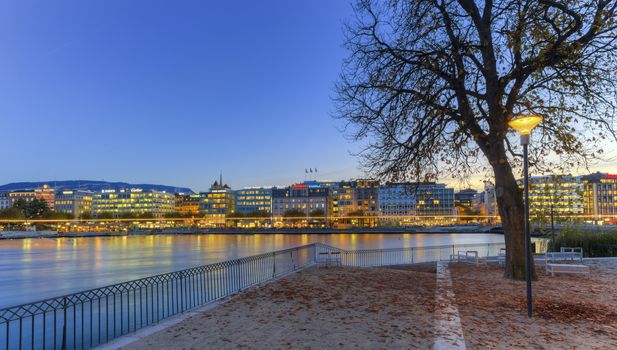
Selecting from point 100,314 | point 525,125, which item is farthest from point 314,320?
point 100,314

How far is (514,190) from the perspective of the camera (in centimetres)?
1478

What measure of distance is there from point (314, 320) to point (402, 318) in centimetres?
196

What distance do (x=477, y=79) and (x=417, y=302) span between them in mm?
8360

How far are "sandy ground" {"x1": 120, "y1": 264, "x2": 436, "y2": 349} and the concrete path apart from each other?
18cm

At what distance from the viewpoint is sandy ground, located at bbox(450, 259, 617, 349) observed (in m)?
7.88

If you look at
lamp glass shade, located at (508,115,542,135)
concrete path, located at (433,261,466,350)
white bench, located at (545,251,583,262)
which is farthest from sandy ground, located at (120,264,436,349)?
white bench, located at (545,251,583,262)

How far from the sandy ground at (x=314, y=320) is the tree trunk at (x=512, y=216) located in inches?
128

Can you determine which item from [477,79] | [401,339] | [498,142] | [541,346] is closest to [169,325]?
[401,339]

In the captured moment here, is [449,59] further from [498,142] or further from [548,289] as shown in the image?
Answer: [548,289]

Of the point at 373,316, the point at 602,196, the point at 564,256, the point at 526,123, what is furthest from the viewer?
Answer: the point at 602,196

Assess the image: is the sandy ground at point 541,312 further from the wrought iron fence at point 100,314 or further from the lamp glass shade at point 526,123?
the wrought iron fence at point 100,314

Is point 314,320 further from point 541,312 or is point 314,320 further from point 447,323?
point 541,312

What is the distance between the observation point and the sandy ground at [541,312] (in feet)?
25.9

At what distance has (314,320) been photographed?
9289 mm
